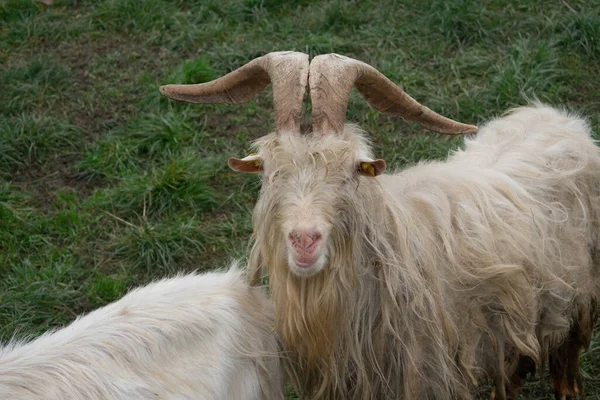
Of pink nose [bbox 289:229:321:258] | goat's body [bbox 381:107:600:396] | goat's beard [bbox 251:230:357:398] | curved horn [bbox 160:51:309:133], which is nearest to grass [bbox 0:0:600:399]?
goat's body [bbox 381:107:600:396]

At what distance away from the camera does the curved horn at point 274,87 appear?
12.6 ft

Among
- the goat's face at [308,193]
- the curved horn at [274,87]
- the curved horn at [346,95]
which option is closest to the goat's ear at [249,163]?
the goat's face at [308,193]

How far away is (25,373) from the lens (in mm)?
3432

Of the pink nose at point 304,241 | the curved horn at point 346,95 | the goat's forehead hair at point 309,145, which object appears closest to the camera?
the pink nose at point 304,241

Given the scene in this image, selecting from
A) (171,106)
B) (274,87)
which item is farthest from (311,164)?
(171,106)

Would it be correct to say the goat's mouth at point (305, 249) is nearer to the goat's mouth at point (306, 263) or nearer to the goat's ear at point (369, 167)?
the goat's mouth at point (306, 263)

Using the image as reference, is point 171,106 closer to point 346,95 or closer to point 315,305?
point 346,95

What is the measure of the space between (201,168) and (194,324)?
9.96 feet

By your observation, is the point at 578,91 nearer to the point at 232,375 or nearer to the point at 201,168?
the point at 201,168

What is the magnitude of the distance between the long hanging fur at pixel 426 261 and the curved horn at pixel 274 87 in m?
0.13

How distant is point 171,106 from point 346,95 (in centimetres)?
361

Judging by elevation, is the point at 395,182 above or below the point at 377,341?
above

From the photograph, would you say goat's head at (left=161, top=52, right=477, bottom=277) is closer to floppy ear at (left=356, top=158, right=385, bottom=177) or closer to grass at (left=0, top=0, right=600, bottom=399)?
floppy ear at (left=356, top=158, right=385, bottom=177)

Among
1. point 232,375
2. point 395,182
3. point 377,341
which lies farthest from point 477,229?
point 232,375
